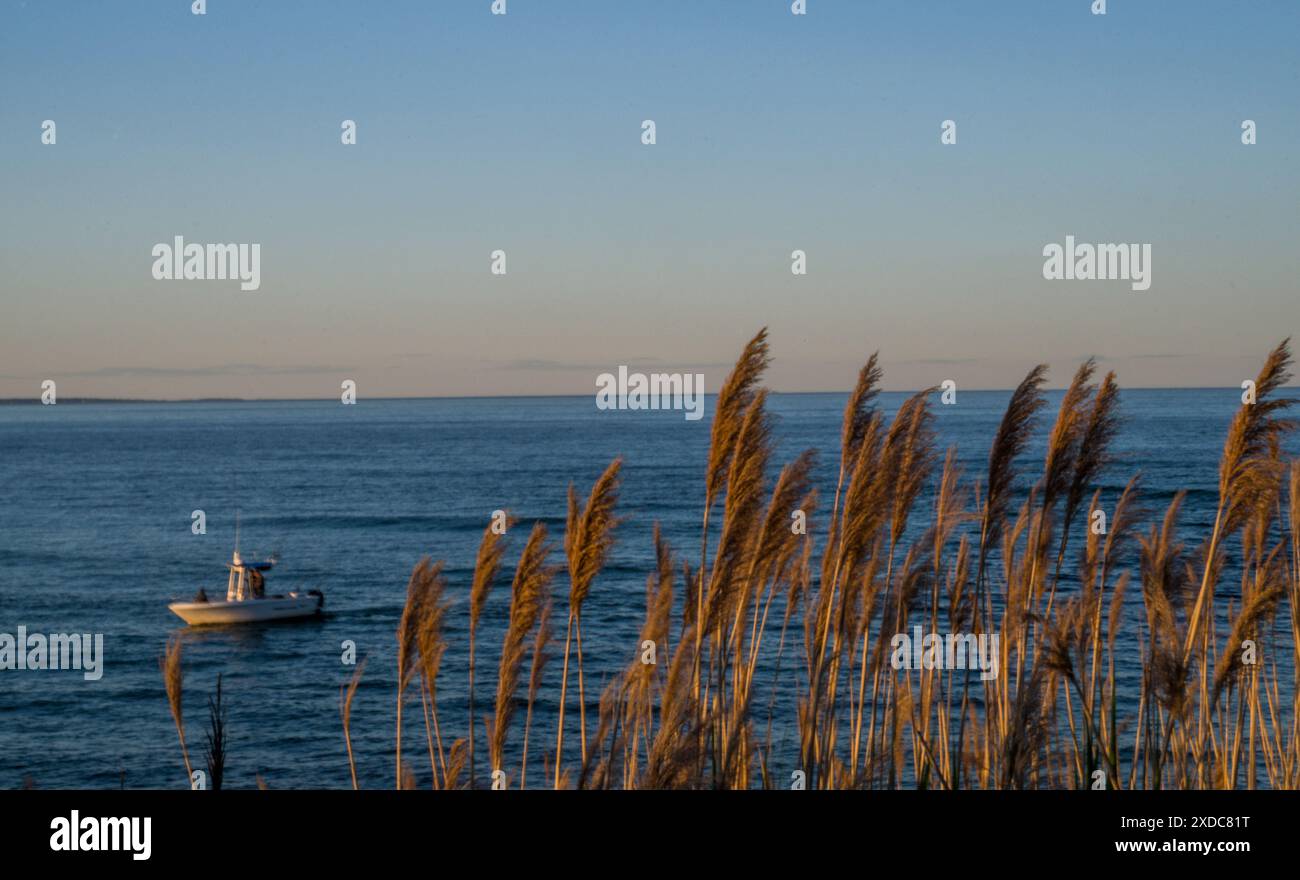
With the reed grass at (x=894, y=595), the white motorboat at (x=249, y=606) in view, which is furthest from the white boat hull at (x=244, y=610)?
the reed grass at (x=894, y=595)

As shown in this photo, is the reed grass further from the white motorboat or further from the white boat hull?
the white boat hull

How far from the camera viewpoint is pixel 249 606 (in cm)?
4212

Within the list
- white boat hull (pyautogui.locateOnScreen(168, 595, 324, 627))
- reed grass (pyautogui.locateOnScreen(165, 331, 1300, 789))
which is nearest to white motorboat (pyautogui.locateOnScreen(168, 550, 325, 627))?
white boat hull (pyautogui.locateOnScreen(168, 595, 324, 627))

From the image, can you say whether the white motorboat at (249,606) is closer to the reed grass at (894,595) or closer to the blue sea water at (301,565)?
the blue sea water at (301,565)

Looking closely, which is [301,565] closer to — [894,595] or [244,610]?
[244,610]

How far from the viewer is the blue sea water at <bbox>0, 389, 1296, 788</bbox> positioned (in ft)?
88.7

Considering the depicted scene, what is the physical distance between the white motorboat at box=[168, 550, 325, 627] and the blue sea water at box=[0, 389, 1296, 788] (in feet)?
1.92

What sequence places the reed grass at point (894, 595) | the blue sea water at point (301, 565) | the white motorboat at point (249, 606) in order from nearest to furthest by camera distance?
the reed grass at point (894, 595)
the blue sea water at point (301, 565)
the white motorboat at point (249, 606)

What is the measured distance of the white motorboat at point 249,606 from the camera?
4172 centimetres

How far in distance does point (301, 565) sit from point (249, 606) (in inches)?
538

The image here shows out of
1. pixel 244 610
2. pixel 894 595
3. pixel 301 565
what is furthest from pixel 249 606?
pixel 894 595

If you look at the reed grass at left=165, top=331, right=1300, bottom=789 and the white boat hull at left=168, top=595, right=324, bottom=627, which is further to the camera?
the white boat hull at left=168, top=595, right=324, bottom=627

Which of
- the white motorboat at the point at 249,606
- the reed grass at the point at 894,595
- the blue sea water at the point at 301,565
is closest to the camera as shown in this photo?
the reed grass at the point at 894,595
